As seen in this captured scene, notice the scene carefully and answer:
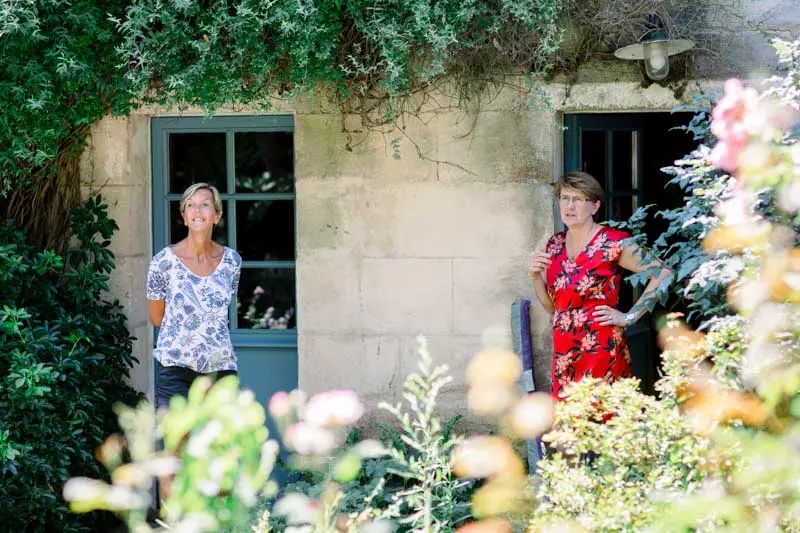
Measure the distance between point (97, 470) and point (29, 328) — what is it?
0.82 meters

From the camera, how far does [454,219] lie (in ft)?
17.9

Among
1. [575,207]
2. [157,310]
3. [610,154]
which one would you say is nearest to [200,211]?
[157,310]

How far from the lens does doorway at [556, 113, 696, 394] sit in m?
5.60

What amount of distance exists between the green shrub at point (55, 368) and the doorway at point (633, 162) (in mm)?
2486

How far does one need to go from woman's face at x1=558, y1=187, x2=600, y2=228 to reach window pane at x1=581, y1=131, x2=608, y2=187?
992 millimetres

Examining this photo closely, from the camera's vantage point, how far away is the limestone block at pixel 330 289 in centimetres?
554

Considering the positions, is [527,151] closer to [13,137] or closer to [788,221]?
[788,221]

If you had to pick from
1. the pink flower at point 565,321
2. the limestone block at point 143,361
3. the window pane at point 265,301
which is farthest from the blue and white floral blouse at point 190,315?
the window pane at point 265,301

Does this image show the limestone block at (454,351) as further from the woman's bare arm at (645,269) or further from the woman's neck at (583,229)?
the woman's bare arm at (645,269)

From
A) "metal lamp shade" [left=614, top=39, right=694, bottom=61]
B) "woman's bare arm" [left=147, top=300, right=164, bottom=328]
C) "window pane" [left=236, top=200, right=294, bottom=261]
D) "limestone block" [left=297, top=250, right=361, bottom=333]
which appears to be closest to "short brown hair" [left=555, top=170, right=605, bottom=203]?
"metal lamp shade" [left=614, top=39, right=694, bottom=61]

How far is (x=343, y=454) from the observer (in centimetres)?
539

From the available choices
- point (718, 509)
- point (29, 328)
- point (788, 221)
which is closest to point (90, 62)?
point (29, 328)

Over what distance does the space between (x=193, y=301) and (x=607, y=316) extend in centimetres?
189

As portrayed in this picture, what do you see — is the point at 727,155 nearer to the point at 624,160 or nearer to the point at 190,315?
the point at 190,315
